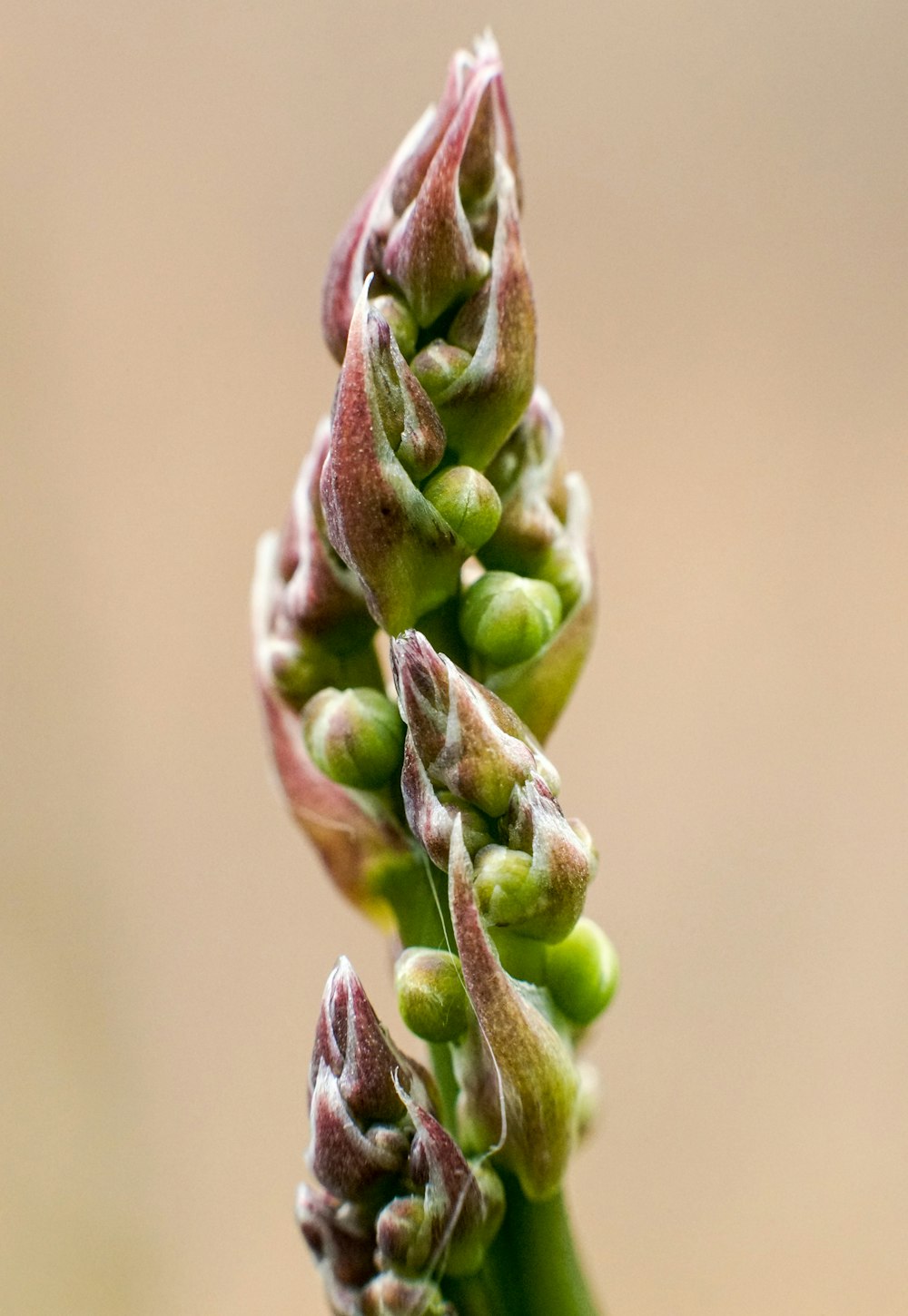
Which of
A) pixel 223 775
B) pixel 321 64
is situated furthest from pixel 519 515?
pixel 321 64

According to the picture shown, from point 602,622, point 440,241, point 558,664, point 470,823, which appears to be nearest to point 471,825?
point 470,823

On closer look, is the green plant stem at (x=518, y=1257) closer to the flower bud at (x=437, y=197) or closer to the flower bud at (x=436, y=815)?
the flower bud at (x=436, y=815)

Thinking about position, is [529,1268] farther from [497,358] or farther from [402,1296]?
[497,358]

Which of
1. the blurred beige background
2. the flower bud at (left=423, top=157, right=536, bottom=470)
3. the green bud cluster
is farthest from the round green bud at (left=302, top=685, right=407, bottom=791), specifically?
the blurred beige background

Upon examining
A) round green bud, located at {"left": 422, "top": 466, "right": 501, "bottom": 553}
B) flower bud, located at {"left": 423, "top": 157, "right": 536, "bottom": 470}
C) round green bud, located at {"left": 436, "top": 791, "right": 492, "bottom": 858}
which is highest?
flower bud, located at {"left": 423, "top": 157, "right": 536, "bottom": 470}

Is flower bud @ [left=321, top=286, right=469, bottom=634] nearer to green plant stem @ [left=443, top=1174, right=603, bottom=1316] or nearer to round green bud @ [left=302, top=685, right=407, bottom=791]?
round green bud @ [left=302, top=685, right=407, bottom=791]

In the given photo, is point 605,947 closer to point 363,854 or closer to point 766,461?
point 363,854

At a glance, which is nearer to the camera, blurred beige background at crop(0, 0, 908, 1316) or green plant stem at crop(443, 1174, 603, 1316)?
green plant stem at crop(443, 1174, 603, 1316)
